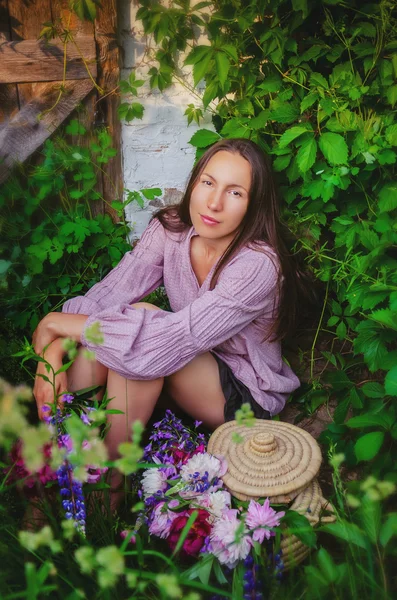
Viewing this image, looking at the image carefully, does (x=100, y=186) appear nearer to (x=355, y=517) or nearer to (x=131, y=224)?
(x=131, y=224)

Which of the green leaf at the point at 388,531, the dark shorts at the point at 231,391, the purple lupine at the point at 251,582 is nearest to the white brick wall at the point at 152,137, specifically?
the dark shorts at the point at 231,391

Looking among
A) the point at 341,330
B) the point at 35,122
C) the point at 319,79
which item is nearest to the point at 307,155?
the point at 319,79

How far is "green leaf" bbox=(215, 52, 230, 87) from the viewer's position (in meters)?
2.31

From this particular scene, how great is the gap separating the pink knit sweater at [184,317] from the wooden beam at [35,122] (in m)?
0.93

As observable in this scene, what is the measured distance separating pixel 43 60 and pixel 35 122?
0.30 meters

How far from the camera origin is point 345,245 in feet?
7.94

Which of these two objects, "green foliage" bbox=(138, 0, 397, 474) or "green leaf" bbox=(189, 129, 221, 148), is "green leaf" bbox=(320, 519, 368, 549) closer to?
"green foliage" bbox=(138, 0, 397, 474)

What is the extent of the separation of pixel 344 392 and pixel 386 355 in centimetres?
56

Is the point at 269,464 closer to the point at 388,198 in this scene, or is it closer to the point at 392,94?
the point at 388,198

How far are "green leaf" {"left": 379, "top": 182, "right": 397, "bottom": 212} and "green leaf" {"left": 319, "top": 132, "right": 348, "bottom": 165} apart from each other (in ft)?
0.64

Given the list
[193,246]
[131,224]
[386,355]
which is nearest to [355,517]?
[386,355]

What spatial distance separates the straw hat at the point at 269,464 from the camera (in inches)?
61.4

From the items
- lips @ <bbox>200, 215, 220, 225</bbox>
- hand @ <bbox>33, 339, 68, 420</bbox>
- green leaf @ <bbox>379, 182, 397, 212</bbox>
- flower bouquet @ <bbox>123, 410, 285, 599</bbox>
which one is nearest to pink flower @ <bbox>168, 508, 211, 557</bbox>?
flower bouquet @ <bbox>123, 410, 285, 599</bbox>

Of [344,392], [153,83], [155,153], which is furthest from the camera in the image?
[155,153]
